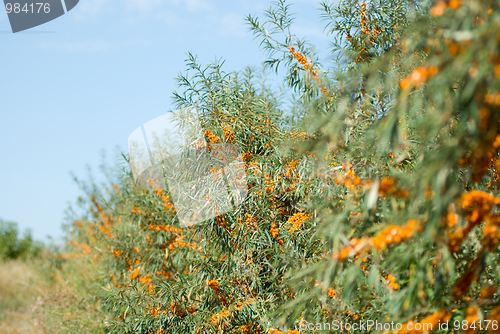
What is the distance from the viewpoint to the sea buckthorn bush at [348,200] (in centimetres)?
109

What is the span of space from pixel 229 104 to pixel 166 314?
2.10m

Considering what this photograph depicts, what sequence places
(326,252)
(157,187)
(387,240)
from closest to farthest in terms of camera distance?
(387,240), (326,252), (157,187)

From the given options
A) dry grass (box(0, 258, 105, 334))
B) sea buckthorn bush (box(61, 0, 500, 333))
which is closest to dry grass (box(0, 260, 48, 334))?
dry grass (box(0, 258, 105, 334))

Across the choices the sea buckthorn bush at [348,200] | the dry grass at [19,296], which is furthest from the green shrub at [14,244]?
the sea buckthorn bush at [348,200]

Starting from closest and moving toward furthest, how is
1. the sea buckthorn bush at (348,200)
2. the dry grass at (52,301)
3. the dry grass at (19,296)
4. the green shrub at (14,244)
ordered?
the sea buckthorn bush at (348,200), the dry grass at (52,301), the dry grass at (19,296), the green shrub at (14,244)

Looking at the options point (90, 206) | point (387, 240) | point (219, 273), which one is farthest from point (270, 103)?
point (90, 206)

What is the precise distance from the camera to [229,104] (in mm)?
3676

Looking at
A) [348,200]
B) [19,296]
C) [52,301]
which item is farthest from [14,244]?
[348,200]

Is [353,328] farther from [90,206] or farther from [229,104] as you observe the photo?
[90,206]

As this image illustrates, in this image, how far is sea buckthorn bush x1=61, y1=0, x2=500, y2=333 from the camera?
109 centimetres

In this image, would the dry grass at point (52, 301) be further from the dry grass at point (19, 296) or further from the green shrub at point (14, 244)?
the green shrub at point (14, 244)

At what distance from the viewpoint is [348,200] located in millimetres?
1588

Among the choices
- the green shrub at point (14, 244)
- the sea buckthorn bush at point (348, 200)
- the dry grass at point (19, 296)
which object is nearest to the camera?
the sea buckthorn bush at point (348, 200)

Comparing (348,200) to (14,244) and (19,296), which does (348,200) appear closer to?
(19,296)
